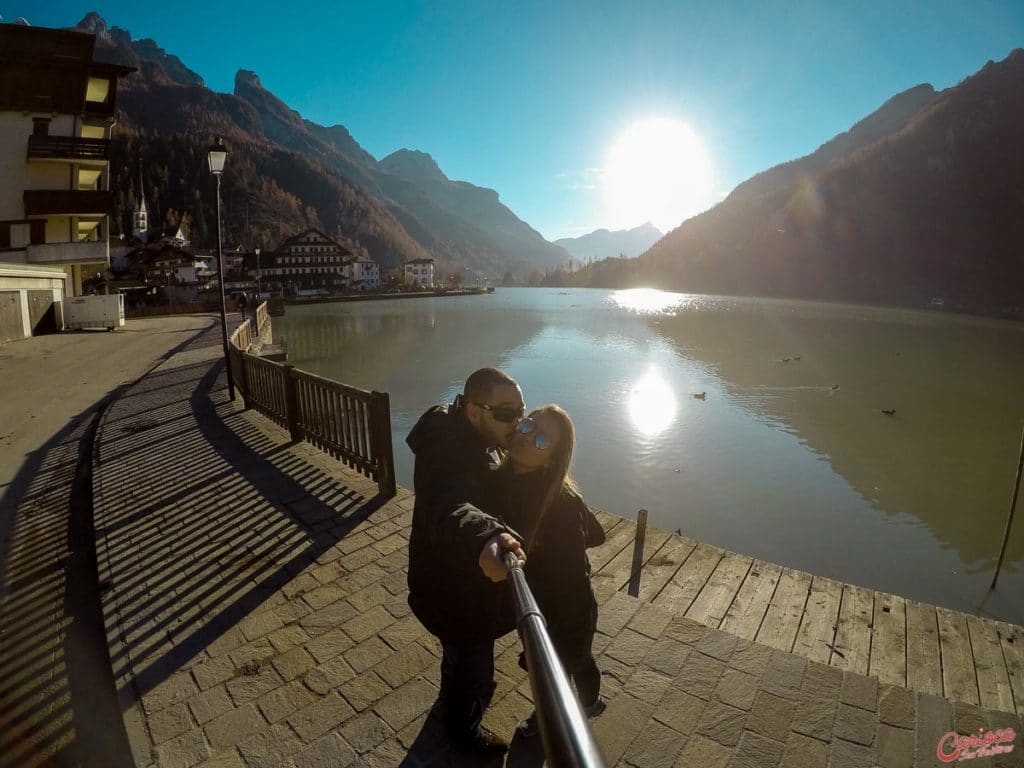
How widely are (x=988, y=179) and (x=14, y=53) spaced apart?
166 meters

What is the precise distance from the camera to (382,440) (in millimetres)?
5855

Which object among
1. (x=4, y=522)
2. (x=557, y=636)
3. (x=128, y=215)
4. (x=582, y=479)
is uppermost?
Result: (x=128, y=215)

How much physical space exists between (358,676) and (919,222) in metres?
161

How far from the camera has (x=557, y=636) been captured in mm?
2477

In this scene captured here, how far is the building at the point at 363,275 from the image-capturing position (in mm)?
104500

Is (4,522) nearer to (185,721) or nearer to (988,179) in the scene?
(185,721)

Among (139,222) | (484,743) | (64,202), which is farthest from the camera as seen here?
(139,222)

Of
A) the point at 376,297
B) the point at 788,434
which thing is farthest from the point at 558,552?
the point at 376,297

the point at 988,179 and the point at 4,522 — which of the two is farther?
the point at 988,179

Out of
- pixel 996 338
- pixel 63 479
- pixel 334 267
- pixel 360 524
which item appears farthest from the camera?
pixel 334 267

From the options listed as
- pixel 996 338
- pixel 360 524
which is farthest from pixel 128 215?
pixel 996 338

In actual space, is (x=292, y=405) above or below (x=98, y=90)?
below

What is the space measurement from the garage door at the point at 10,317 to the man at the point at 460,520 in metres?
26.0

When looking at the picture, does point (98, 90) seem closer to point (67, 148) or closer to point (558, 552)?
point (67, 148)
